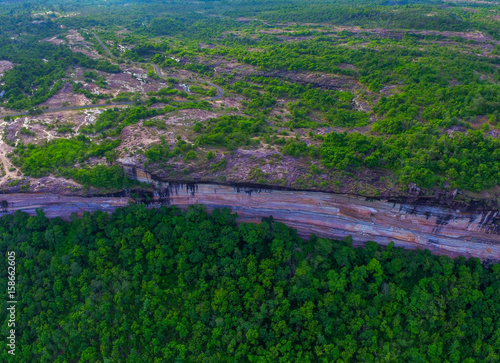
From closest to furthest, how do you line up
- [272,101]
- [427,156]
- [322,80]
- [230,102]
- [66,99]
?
[427,156]
[272,101]
[230,102]
[66,99]
[322,80]

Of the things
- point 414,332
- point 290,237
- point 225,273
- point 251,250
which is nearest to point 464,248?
point 414,332

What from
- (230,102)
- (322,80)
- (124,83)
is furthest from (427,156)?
(124,83)

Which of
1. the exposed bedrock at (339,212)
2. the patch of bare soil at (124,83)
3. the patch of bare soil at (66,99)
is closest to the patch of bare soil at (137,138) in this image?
the exposed bedrock at (339,212)

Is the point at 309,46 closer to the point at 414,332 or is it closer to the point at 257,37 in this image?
the point at 257,37

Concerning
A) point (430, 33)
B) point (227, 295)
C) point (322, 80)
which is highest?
point (430, 33)

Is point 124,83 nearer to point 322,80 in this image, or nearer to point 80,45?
point 80,45

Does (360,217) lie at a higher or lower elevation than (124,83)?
lower

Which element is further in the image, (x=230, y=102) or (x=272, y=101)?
(x=230, y=102)
